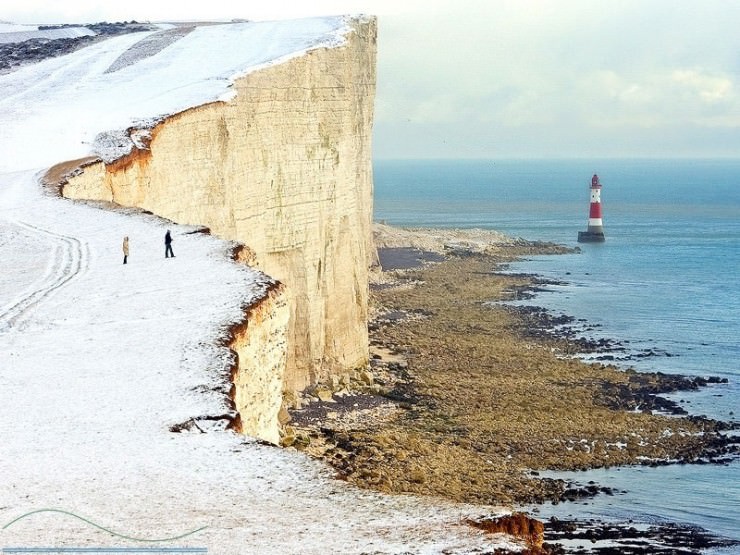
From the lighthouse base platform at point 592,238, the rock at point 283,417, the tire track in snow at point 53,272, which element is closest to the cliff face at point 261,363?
the tire track in snow at point 53,272

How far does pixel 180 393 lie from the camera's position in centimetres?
1134

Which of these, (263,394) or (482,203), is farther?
(482,203)

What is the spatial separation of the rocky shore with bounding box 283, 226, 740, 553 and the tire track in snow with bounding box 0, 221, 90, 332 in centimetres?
564

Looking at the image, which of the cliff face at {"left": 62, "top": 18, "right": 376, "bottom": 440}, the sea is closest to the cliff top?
the cliff face at {"left": 62, "top": 18, "right": 376, "bottom": 440}

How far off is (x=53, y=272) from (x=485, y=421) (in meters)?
14.8

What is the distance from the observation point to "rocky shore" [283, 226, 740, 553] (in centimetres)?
2436

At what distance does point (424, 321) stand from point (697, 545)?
24974mm

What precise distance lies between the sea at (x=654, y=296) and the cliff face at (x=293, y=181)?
9.60m

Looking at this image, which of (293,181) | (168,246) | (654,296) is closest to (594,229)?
(654,296)

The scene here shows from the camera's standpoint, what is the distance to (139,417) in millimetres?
10984

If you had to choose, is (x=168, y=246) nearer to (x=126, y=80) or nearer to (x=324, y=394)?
(x=324, y=394)

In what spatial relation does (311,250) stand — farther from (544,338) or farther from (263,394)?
(263,394)

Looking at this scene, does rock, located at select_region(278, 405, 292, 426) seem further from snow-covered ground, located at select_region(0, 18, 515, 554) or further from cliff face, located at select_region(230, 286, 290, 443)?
cliff face, located at select_region(230, 286, 290, 443)

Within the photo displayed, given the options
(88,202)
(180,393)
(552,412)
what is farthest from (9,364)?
(552,412)
